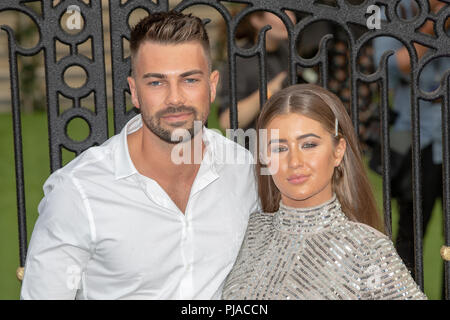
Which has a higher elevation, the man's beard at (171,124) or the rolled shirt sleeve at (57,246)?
the man's beard at (171,124)

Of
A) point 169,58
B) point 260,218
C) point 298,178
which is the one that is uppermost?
point 169,58

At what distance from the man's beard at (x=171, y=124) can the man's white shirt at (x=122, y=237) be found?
125mm

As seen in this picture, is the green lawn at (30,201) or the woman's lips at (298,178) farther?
the green lawn at (30,201)

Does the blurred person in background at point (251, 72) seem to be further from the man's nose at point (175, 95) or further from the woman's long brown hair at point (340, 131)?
the man's nose at point (175, 95)

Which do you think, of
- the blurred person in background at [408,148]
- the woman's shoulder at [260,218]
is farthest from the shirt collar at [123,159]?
the blurred person in background at [408,148]

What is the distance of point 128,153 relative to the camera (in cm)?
193

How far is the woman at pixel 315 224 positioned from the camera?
5.55 feet

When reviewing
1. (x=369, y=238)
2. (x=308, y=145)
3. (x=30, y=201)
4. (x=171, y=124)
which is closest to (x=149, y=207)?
(x=171, y=124)

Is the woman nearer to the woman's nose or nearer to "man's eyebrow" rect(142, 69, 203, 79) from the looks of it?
the woman's nose

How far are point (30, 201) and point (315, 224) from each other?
15.8ft

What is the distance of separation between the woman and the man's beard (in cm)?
20

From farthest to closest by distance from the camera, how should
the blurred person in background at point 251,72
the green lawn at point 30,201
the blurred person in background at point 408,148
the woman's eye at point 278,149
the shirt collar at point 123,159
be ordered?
the green lawn at point 30,201 < the blurred person in background at point 408,148 < the blurred person in background at point 251,72 < the shirt collar at point 123,159 < the woman's eye at point 278,149

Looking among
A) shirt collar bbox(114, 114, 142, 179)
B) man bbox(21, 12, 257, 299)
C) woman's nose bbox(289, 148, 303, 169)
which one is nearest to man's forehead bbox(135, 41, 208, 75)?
man bbox(21, 12, 257, 299)

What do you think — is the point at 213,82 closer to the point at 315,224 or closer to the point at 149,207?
the point at 149,207
